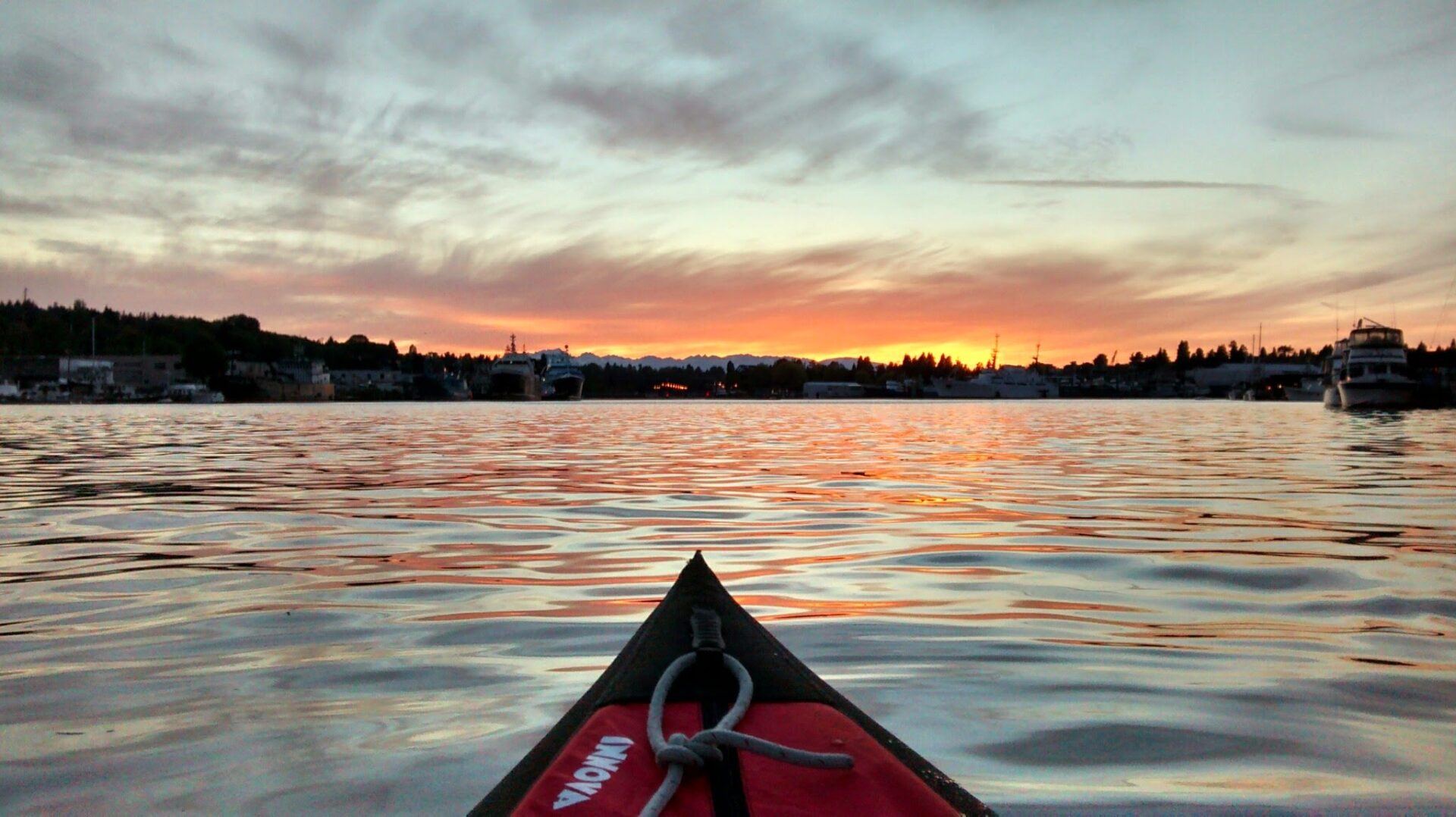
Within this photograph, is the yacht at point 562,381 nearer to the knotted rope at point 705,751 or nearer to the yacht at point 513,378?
the yacht at point 513,378

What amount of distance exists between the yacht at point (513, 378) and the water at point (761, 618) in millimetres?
95735

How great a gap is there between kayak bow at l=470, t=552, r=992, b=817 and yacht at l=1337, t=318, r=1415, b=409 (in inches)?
2410

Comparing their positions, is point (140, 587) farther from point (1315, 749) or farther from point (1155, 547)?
point (1155, 547)

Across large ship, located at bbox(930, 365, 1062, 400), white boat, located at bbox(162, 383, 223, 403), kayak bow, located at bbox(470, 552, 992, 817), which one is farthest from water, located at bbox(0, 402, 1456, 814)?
large ship, located at bbox(930, 365, 1062, 400)

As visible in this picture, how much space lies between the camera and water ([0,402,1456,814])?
3.07m

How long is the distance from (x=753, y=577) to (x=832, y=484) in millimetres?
6322

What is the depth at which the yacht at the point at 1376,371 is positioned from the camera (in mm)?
52594

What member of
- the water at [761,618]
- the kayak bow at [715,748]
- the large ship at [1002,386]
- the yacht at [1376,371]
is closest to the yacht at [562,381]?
the large ship at [1002,386]

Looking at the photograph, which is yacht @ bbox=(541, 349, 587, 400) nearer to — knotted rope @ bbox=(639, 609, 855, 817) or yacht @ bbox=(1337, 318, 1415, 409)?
yacht @ bbox=(1337, 318, 1415, 409)

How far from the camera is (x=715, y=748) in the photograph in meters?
2.05

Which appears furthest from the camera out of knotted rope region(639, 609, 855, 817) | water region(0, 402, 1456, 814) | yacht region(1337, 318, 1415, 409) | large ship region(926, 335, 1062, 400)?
large ship region(926, 335, 1062, 400)

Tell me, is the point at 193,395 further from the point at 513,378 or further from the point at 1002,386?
the point at 1002,386

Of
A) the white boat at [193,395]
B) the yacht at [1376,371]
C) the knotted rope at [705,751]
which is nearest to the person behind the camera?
the knotted rope at [705,751]

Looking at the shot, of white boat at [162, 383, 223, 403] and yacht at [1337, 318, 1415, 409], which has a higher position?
yacht at [1337, 318, 1415, 409]
